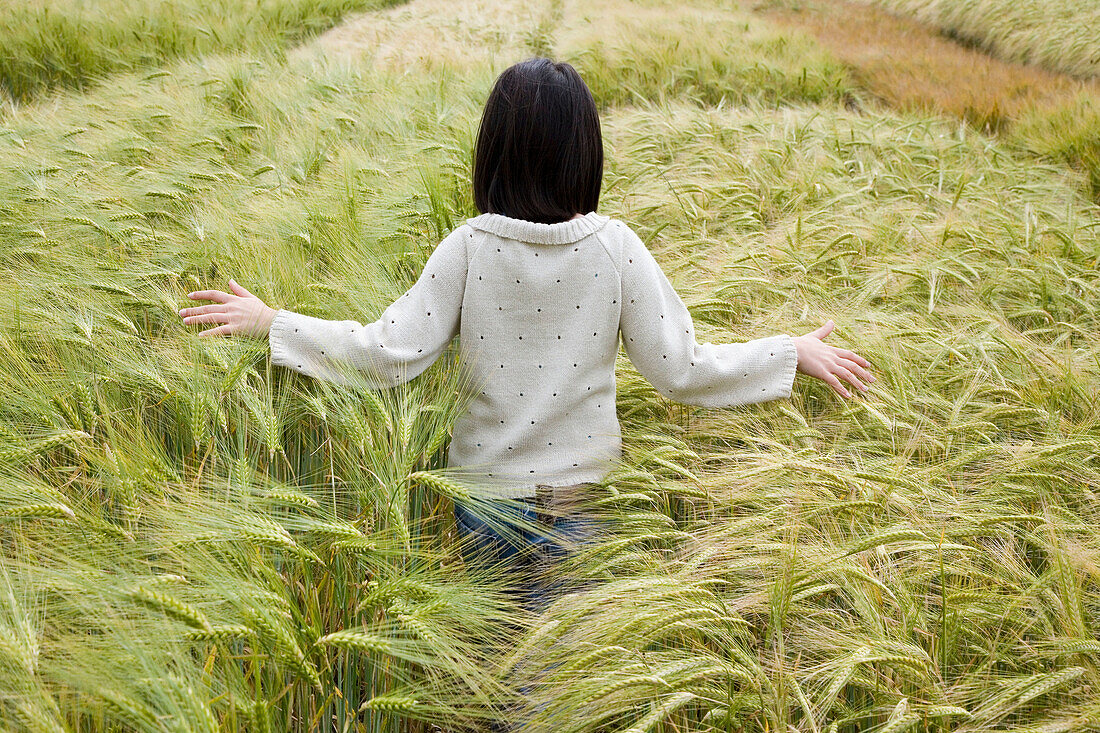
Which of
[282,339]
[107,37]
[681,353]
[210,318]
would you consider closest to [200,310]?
[210,318]

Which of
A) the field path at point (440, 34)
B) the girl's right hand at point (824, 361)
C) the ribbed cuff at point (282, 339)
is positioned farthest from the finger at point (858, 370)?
the field path at point (440, 34)

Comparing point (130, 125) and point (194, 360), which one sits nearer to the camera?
point (194, 360)

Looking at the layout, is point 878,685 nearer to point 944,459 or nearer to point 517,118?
point 944,459

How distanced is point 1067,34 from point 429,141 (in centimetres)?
561

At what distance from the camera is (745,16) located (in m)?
8.91

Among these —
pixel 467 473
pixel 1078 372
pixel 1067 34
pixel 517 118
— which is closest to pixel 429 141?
pixel 517 118

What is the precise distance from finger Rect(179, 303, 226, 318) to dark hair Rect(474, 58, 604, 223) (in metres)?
0.60

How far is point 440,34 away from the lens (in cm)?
776

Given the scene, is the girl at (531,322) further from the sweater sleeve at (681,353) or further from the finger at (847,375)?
the finger at (847,375)

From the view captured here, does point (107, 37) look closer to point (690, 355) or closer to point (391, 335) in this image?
point (391, 335)

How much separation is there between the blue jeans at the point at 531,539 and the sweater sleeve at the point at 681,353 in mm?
291

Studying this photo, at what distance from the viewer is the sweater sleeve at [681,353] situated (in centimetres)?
154

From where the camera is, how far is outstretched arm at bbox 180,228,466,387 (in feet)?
4.96

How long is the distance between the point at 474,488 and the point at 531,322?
0.36 m
